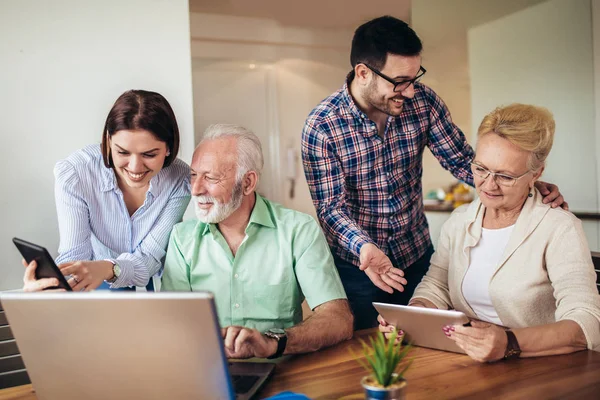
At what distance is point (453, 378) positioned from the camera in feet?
4.40

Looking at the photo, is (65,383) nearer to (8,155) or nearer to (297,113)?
(8,155)

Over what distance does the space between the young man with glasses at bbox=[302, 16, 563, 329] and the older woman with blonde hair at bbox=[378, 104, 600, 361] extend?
0.33 m

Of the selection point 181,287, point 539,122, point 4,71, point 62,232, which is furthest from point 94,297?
point 4,71

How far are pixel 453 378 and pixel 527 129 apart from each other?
863mm

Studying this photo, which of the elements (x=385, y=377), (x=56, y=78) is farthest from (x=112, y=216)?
(x=385, y=377)

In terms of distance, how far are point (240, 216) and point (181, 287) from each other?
0.30m

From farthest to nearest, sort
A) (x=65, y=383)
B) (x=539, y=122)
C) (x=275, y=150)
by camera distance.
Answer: (x=275, y=150)
(x=539, y=122)
(x=65, y=383)

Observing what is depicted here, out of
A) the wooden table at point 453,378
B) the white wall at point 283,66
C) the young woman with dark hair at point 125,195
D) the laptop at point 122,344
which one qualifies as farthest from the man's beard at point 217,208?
the white wall at point 283,66

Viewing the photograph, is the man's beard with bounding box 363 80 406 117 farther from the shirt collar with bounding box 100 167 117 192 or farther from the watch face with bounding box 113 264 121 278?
the watch face with bounding box 113 264 121 278

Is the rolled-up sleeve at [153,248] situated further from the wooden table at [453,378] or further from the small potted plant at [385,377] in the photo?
the small potted plant at [385,377]

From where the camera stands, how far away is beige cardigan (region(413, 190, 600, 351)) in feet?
5.35

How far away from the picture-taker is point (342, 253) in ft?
8.05

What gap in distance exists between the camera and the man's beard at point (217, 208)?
75.4 inches

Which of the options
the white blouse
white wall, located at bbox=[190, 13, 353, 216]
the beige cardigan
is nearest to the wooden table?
the beige cardigan
